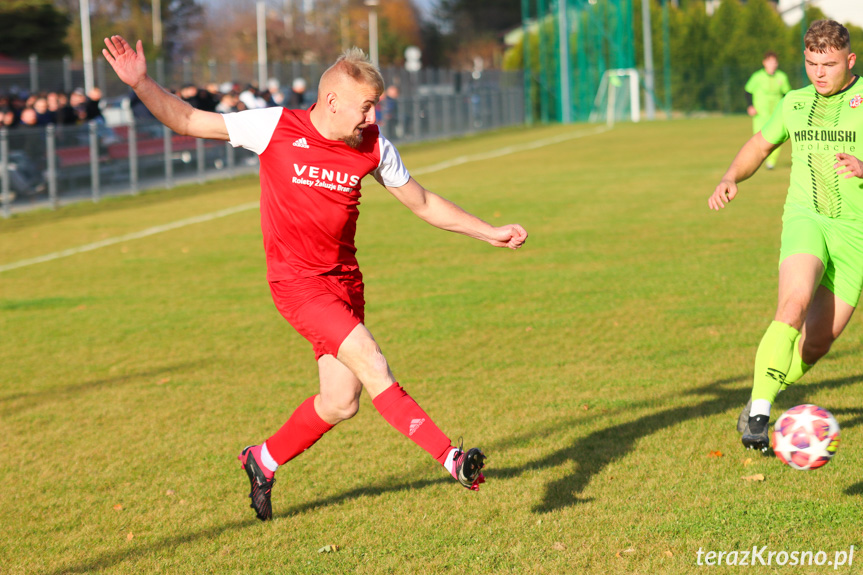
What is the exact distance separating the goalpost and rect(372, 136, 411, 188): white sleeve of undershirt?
150ft

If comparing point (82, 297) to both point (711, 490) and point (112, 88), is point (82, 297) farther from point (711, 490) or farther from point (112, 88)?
point (112, 88)

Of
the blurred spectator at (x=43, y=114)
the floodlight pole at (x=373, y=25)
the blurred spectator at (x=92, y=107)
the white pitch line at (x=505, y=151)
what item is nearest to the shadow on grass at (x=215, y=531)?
the blurred spectator at (x=43, y=114)

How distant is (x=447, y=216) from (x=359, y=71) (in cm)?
84

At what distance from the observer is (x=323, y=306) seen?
466cm

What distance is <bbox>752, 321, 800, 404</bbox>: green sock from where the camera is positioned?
200 inches

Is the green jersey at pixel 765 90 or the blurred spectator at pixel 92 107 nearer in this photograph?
the blurred spectator at pixel 92 107

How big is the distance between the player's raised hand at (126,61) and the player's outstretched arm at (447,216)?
1.27 metres

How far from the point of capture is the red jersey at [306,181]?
472cm

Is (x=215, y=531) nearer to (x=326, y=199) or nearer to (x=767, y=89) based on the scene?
(x=326, y=199)

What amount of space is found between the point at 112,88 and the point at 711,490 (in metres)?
27.3

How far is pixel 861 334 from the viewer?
8367 millimetres

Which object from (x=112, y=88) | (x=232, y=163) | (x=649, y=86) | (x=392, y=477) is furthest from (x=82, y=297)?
(x=649, y=86)

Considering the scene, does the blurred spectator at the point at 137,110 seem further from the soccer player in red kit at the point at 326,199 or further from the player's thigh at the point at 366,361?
the player's thigh at the point at 366,361

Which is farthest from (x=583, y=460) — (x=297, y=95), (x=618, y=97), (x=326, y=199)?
(x=618, y=97)
